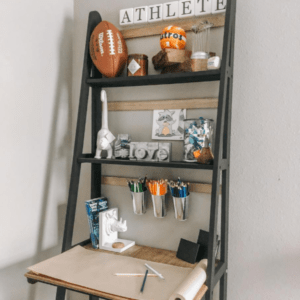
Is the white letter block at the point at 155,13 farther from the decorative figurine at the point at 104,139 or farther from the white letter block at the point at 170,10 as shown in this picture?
the decorative figurine at the point at 104,139

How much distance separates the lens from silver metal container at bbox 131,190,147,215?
57.5 inches

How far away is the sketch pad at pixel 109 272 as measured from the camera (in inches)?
41.6

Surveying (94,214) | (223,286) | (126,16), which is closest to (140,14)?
(126,16)

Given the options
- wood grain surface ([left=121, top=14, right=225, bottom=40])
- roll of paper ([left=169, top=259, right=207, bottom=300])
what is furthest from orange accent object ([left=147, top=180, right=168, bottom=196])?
wood grain surface ([left=121, top=14, right=225, bottom=40])

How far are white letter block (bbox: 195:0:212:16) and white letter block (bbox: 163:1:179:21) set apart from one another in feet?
0.32

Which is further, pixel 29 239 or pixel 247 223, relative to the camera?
pixel 29 239

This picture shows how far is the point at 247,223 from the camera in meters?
1.36

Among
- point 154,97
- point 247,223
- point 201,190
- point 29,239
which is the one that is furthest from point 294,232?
point 29,239

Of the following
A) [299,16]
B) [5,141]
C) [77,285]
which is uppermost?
[299,16]

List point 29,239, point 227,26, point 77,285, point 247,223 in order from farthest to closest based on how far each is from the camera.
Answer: point 29,239
point 247,223
point 227,26
point 77,285

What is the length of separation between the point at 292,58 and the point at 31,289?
167 cm

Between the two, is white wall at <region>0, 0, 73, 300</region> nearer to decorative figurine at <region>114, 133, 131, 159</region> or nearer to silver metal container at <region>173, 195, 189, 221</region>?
decorative figurine at <region>114, 133, 131, 159</region>

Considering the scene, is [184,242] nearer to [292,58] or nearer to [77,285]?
[77,285]

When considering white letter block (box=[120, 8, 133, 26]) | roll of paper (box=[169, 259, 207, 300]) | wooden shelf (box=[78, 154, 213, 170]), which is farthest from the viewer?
white letter block (box=[120, 8, 133, 26])
